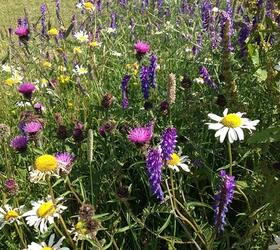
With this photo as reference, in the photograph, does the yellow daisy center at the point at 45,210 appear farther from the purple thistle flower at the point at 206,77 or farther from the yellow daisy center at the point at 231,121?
the purple thistle flower at the point at 206,77

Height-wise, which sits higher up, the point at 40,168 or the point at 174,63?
the point at 40,168

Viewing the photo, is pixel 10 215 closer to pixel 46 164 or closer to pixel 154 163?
pixel 46 164

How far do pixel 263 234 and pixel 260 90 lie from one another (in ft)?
2.66

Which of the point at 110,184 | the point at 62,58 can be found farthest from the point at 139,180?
the point at 62,58

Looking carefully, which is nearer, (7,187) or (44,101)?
(7,187)

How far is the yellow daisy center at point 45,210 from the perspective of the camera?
2035 mm

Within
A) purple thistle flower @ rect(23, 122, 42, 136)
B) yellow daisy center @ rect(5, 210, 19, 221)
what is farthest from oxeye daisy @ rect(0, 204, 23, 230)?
purple thistle flower @ rect(23, 122, 42, 136)

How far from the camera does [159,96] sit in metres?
3.07

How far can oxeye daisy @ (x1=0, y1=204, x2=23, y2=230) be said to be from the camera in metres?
2.17

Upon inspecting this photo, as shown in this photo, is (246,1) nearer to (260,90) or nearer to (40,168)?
(260,90)

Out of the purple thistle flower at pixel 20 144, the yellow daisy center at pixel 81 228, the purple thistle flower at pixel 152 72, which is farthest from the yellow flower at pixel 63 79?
the yellow daisy center at pixel 81 228

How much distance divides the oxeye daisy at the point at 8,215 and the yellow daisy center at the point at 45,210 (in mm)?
125

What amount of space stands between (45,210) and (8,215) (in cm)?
21

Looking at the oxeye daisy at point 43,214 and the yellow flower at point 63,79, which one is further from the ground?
the oxeye daisy at point 43,214
